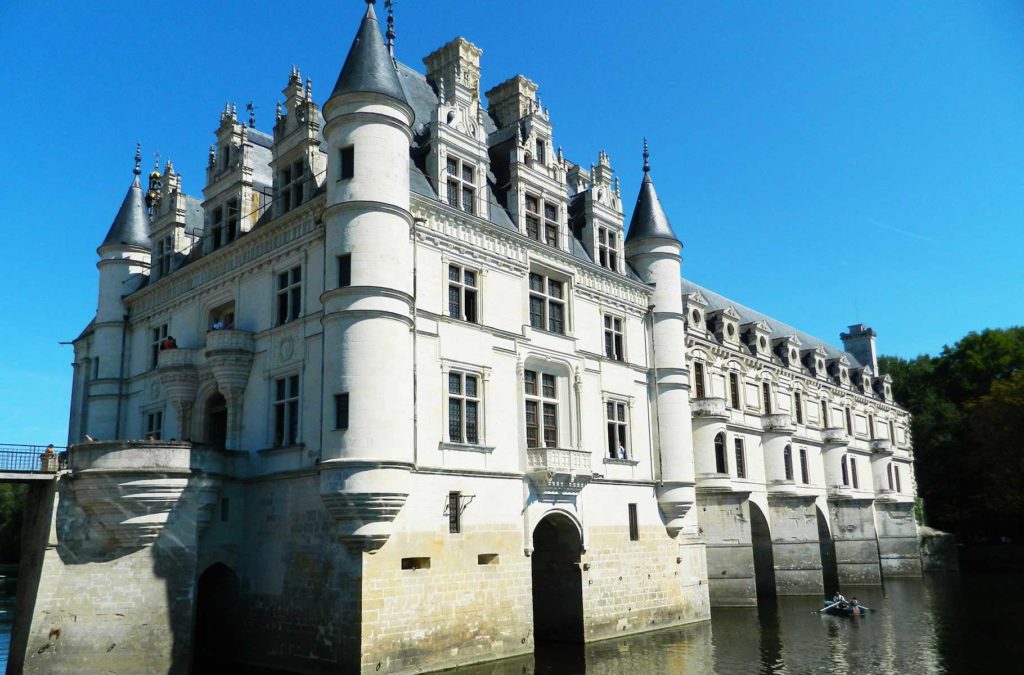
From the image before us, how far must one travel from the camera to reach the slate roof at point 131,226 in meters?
33.2

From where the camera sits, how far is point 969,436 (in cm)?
6284

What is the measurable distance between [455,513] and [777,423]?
24.3 m

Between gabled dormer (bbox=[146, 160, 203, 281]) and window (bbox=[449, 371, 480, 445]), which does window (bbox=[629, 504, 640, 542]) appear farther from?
gabled dormer (bbox=[146, 160, 203, 281])

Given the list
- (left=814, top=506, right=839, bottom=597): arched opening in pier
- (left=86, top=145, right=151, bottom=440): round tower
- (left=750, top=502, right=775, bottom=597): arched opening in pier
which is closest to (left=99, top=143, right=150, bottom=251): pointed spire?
(left=86, top=145, right=151, bottom=440): round tower

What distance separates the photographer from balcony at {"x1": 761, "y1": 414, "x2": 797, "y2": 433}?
139 ft

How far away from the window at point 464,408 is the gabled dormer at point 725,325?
20473 mm

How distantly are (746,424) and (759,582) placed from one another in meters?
7.96

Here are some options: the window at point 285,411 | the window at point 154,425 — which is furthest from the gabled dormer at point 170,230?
the window at point 285,411

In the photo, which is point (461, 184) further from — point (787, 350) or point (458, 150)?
point (787, 350)

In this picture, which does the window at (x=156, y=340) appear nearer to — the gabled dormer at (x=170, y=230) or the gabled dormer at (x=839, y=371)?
the gabled dormer at (x=170, y=230)

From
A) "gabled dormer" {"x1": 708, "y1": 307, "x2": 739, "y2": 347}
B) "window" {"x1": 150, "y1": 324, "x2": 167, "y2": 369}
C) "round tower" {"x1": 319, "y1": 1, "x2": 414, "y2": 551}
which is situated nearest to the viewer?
"round tower" {"x1": 319, "y1": 1, "x2": 414, "y2": 551}

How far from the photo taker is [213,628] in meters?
25.2

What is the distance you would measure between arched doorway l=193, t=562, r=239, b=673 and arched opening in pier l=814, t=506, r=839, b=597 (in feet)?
112

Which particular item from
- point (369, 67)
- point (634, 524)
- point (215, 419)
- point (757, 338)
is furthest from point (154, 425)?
point (757, 338)
